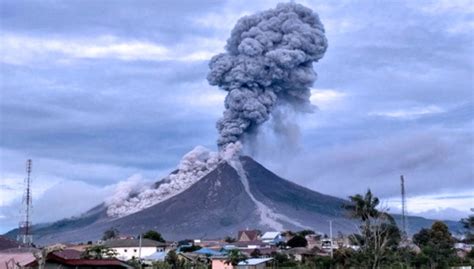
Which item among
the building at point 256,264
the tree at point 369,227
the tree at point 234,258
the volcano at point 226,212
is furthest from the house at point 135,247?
the volcano at point 226,212

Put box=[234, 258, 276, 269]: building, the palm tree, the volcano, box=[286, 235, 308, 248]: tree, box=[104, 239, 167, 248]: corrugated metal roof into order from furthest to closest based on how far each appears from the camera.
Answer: the volcano → box=[286, 235, 308, 248]: tree → box=[104, 239, 167, 248]: corrugated metal roof → box=[234, 258, 276, 269]: building → the palm tree

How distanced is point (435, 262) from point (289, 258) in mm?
12625

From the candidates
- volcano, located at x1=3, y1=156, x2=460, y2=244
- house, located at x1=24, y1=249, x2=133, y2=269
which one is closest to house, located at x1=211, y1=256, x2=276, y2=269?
house, located at x1=24, y1=249, x2=133, y2=269

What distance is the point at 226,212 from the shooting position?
165 metres

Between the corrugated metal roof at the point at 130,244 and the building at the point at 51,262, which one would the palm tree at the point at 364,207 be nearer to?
the building at the point at 51,262

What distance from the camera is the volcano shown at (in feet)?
514

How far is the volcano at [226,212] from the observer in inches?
6168

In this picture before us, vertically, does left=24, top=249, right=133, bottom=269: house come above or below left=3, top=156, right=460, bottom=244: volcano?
below

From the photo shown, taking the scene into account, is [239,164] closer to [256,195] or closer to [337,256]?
[256,195]

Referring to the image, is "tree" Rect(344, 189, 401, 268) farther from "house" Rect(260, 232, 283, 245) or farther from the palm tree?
"house" Rect(260, 232, 283, 245)

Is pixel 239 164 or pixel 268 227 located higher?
pixel 239 164

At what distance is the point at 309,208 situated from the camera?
179125 millimetres

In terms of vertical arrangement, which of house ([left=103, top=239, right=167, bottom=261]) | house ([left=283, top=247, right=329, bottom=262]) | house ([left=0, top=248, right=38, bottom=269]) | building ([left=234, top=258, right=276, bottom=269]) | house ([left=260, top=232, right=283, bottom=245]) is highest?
house ([left=260, top=232, right=283, bottom=245])

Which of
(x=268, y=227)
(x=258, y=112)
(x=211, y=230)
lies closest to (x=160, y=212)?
(x=211, y=230)
